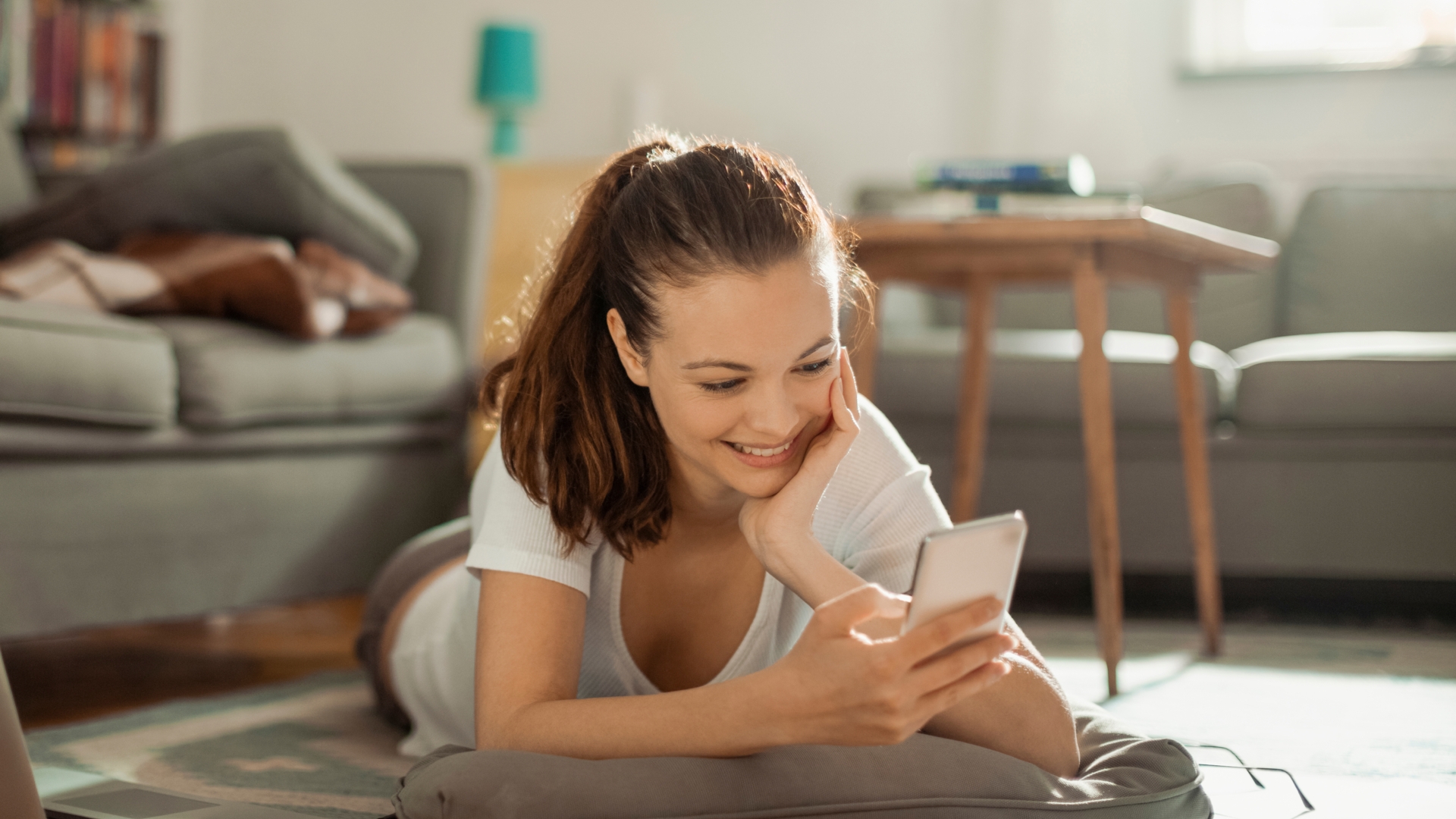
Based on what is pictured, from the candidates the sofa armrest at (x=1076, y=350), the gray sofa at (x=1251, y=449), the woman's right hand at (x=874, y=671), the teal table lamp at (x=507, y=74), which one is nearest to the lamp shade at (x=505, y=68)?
the teal table lamp at (x=507, y=74)

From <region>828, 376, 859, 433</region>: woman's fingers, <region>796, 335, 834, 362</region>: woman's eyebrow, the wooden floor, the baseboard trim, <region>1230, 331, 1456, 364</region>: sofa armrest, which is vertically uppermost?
<region>796, 335, 834, 362</region>: woman's eyebrow

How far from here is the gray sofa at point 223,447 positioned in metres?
1.51

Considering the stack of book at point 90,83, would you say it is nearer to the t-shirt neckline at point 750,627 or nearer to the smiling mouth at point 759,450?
the t-shirt neckline at point 750,627

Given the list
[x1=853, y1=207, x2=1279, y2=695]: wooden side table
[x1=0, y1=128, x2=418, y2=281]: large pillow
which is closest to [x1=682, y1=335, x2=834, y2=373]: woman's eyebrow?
[x1=853, y1=207, x2=1279, y2=695]: wooden side table

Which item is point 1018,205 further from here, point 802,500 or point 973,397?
point 802,500

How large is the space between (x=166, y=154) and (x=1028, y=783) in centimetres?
158

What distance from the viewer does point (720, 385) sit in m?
0.93

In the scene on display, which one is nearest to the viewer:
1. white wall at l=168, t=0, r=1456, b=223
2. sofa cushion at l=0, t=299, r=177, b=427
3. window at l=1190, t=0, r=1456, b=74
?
sofa cushion at l=0, t=299, r=177, b=427

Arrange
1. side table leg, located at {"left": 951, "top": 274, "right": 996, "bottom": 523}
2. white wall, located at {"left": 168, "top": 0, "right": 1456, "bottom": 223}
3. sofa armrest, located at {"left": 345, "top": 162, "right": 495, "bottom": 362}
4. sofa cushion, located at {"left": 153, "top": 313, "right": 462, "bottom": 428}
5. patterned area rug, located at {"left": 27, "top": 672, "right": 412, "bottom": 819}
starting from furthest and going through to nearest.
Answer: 1. white wall, located at {"left": 168, "top": 0, "right": 1456, "bottom": 223}
2. sofa armrest, located at {"left": 345, "top": 162, "right": 495, "bottom": 362}
3. side table leg, located at {"left": 951, "top": 274, "right": 996, "bottom": 523}
4. sofa cushion, located at {"left": 153, "top": 313, "right": 462, "bottom": 428}
5. patterned area rug, located at {"left": 27, "top": 672, "right": 412, "bottom": 819}

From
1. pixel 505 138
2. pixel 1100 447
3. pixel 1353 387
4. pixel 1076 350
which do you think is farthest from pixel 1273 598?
pixel 505 138

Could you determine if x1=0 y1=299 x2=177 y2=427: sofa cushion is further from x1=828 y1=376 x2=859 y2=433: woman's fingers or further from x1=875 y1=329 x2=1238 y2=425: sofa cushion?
x1=875 y1=329 x2=1238 y2=425: sofa cushion

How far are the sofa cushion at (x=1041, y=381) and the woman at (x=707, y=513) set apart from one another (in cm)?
112

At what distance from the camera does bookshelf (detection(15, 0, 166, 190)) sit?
10.9 feet

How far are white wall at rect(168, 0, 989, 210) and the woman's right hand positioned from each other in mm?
2801
